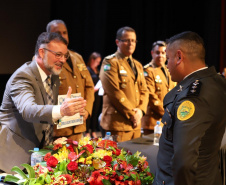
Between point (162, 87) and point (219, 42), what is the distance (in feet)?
12.4

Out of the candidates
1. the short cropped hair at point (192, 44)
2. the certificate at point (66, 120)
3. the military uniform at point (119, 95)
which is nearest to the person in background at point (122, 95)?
the military uniform at point (119, 95)

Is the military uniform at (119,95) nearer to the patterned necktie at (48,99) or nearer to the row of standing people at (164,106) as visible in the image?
the row of standing people at (164,106)

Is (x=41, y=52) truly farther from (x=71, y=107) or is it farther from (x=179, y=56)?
(x=179, y=56)

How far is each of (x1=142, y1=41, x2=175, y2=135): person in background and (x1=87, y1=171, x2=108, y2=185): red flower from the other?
8.08 ft

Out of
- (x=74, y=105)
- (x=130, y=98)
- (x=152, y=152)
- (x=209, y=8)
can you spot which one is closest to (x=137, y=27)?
(x=209, y=8)

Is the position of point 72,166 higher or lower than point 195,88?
lower

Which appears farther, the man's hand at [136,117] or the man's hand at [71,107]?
the man's hand at [136,117]

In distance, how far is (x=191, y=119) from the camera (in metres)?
1.60

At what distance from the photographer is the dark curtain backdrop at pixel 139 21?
622 centimetres

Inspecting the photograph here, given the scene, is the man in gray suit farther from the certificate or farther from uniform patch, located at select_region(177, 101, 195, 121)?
uniform patch, located at select_region(177, 101, 195, 121)

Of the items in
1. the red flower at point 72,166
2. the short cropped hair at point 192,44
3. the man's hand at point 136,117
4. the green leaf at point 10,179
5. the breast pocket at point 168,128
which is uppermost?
the short cropped hair at point 192,44

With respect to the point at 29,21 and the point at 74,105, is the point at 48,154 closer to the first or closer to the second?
the point at 74,105

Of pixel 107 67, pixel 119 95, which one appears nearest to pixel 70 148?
pixel 119 95

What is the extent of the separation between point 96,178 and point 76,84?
5.51 ft
